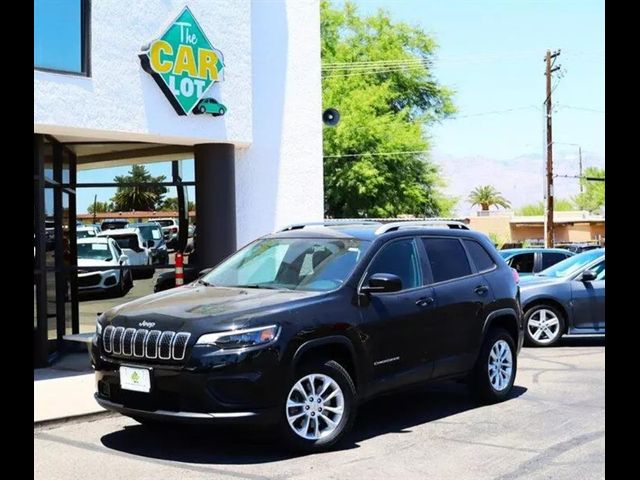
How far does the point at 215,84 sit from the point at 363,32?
3981 centimetres

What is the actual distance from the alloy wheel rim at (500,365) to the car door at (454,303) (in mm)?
351

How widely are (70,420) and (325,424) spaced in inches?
104

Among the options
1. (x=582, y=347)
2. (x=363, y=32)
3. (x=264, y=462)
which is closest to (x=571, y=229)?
(x=363, y=32)

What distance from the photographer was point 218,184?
41.7 feet

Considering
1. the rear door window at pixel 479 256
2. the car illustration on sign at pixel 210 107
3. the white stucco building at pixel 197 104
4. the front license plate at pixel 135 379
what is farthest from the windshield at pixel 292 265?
the car illustration on sign at pixel 210 107

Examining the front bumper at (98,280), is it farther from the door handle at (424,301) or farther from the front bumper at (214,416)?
the front bumper at (214,416)

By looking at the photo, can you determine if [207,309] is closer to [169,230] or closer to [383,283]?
[383,283]

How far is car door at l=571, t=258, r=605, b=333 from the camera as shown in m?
12.9

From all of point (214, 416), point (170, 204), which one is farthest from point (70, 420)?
point (170, 204)

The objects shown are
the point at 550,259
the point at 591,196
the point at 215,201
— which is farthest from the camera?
the point at 591,196

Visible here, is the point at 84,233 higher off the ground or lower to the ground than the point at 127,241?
higher

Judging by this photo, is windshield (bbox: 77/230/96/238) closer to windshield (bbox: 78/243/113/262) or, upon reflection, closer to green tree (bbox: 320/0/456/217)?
windshield (bbox: 78/243/113/262)

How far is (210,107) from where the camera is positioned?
12.1m
